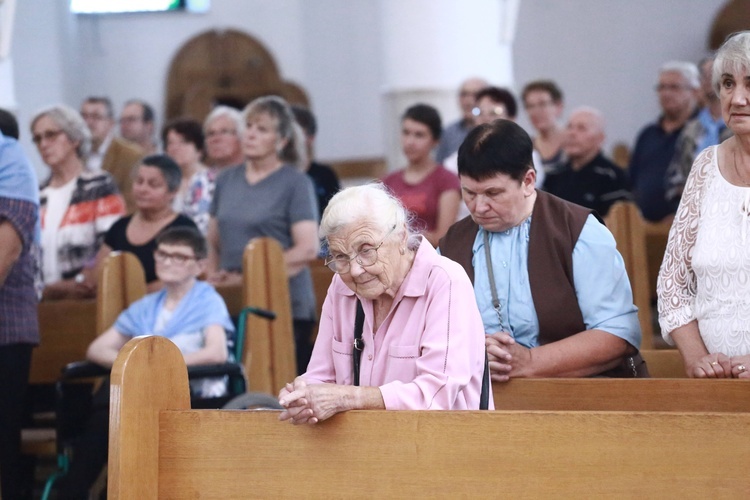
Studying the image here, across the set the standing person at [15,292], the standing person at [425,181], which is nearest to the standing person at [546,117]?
the standing person at [425,181]

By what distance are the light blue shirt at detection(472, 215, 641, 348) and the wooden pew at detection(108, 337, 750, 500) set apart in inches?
36.4

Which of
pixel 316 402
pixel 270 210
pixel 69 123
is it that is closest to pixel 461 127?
pixel 270 210

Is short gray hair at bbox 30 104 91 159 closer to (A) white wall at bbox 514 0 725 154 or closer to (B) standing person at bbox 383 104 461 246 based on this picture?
(B) standing person at bbox 383 104 461 246

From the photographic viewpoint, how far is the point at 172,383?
2.78m

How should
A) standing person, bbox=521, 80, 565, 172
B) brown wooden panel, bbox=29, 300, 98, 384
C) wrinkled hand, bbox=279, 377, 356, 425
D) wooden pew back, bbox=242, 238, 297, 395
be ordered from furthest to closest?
standing person, bbox=521, 80, 565, 172
brown wooden panel, bbox=29, 300, 98, 384
wooden pew back, bbox=242, 238, 297, 395
wrinkled hand, bbox=279, 377, 356, 425

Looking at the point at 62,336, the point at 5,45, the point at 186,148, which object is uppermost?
the point at 5,45

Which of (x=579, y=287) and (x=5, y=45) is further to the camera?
(x=5, y=45)

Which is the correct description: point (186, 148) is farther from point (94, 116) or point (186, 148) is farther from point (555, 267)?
point (555, 267)

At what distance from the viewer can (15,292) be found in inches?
168

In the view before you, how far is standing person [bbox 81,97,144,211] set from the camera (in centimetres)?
811

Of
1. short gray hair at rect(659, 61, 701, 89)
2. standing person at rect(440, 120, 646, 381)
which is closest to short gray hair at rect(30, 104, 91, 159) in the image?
standing person at rect(440, 120, 646, 381)

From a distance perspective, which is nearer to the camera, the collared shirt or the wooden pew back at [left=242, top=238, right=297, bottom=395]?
the collared shirt

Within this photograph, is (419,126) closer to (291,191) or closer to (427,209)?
(427,209)

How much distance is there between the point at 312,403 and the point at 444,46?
7.12 metres
